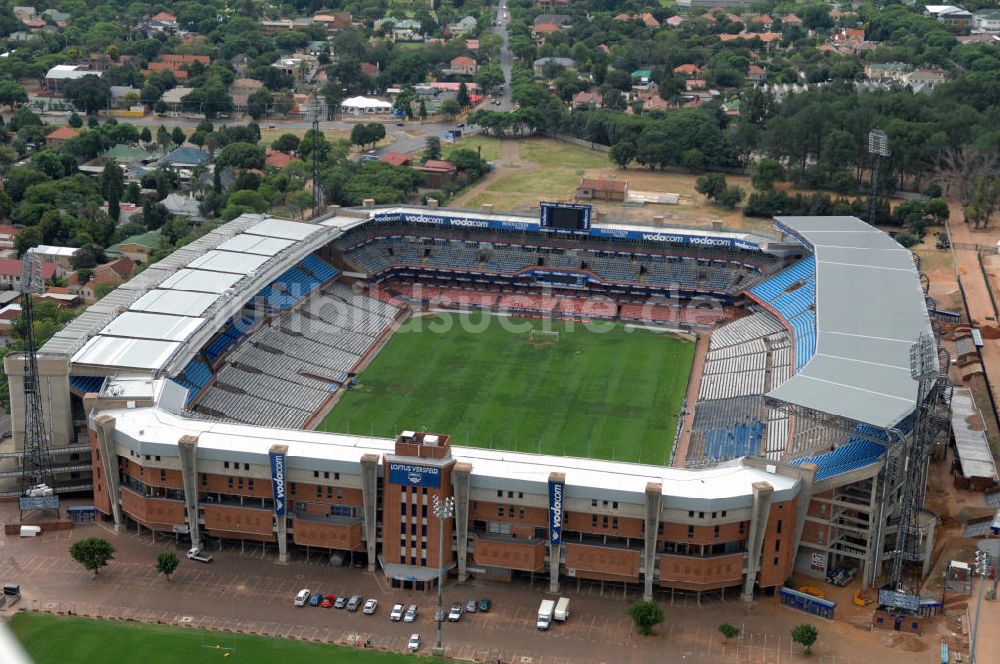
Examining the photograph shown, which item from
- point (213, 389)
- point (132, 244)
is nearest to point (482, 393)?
point (213, 389)

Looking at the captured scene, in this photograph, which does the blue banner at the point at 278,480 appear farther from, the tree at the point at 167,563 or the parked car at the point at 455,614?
the parked car at the point at 455,614

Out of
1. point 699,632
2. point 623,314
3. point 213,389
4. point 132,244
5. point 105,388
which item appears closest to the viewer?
point 699,632

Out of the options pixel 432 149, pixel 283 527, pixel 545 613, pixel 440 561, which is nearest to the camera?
pixel 440 561

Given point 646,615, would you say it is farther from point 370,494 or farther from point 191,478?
point 191,478

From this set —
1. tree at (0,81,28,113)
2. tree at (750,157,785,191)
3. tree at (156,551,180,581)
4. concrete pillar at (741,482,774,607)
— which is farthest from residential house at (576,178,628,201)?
tree at (0,81,28,113)

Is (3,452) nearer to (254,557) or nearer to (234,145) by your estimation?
(254,557)

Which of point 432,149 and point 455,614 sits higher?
point 432,149

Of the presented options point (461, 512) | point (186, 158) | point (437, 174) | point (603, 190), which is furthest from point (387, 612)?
point (186, 158)
